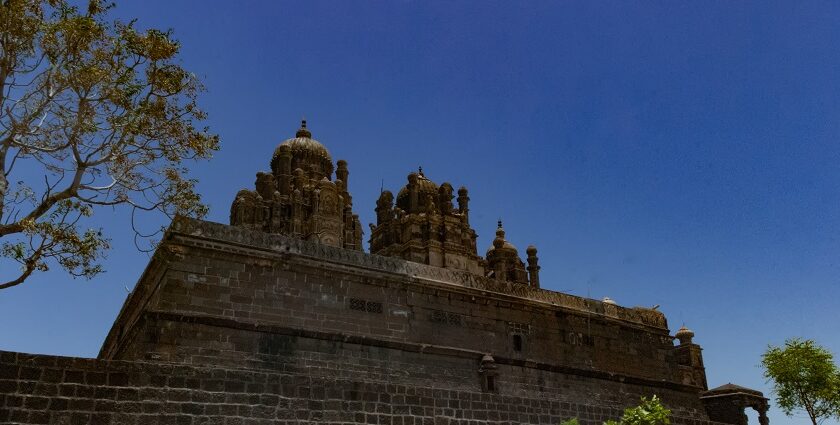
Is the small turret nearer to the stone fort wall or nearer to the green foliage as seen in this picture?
the stone fort wall

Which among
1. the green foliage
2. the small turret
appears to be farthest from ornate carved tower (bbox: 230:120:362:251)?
the green foliage

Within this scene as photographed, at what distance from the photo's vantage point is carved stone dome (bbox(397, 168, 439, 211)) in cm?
2733

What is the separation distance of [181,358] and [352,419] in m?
5.81

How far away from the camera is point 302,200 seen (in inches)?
1028

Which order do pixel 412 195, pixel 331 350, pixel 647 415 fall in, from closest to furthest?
1. pixel 647 415
2. pixel 331 350
3. pixel 412 195

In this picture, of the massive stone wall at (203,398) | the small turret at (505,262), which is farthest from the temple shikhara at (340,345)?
the small turret at (505,262)

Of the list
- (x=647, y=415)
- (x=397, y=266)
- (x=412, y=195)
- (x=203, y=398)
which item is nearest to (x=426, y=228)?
(x=412, y=195)

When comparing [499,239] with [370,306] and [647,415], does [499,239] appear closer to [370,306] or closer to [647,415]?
[370,306]

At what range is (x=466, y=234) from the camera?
2688 centimetres

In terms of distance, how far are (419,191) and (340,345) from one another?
13.3 meters

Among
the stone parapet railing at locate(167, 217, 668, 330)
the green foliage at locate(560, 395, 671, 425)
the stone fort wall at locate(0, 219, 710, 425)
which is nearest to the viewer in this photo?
the stone fort wall at locate(0, 219, 710, 425)

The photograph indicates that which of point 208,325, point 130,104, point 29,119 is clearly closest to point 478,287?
point 208,325

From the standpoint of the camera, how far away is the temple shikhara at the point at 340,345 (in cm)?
736

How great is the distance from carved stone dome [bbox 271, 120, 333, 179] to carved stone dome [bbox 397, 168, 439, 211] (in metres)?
3.68
